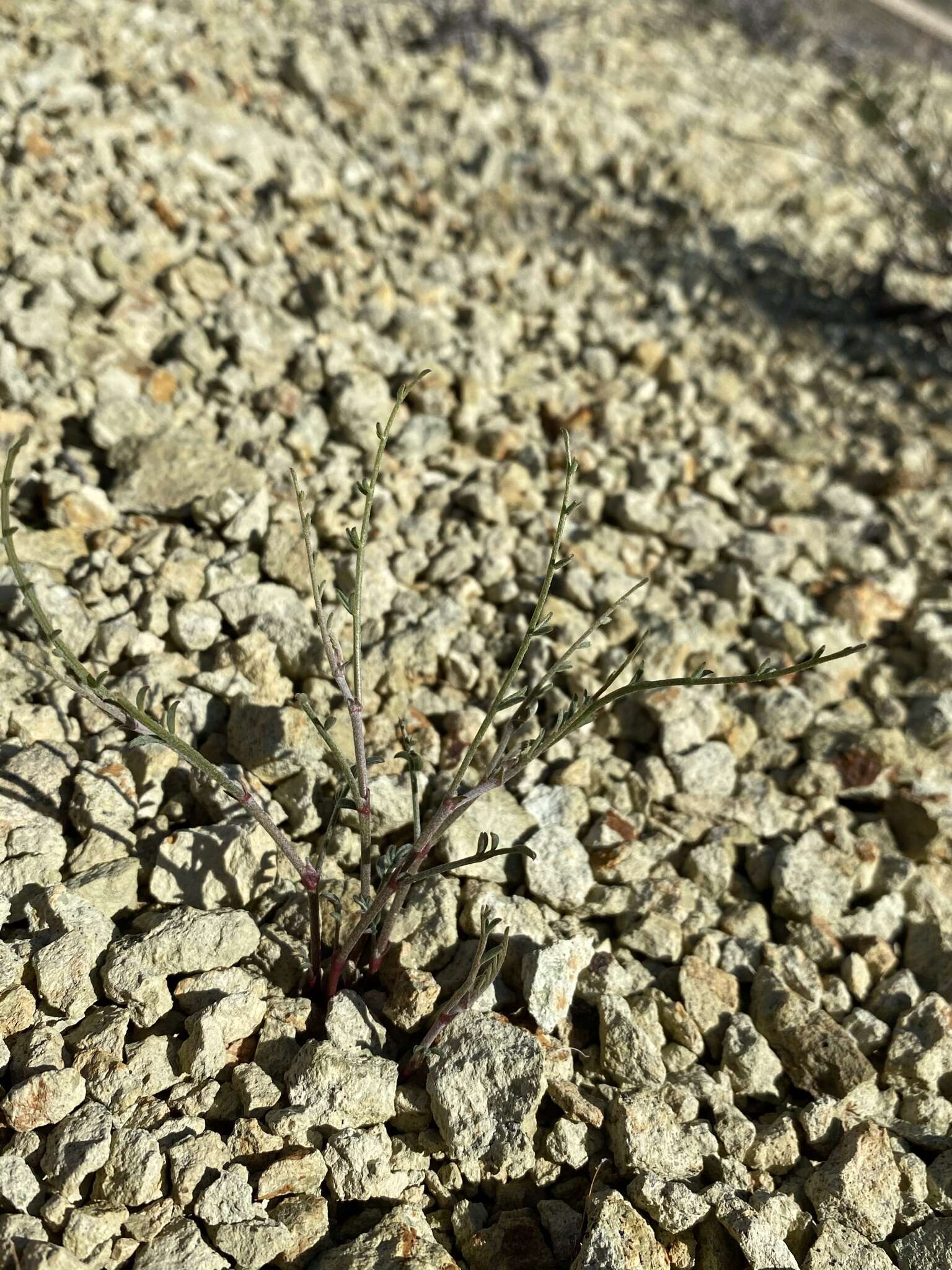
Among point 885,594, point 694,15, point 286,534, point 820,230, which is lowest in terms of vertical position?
point 286,534

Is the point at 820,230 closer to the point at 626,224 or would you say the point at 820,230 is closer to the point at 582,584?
the point at 626,224

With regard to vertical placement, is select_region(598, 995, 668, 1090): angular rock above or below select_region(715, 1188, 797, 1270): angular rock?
below

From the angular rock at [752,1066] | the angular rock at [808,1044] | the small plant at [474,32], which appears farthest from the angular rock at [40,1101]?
the small plant at [474,32]

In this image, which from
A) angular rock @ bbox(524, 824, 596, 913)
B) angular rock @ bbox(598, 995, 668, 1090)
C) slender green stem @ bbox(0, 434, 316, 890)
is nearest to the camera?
slender green stem @ bbox(0, 434, 316, 890)

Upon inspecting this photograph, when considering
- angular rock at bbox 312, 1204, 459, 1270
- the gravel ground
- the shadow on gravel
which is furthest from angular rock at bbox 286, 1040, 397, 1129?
the shadow on gravel

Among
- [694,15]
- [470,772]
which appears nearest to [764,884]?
[470,772]

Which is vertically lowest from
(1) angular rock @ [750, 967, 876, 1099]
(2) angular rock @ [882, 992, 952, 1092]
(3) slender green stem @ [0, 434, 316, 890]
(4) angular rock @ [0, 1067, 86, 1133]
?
(4) angular rock @ [0, 1067, 86, 1133]

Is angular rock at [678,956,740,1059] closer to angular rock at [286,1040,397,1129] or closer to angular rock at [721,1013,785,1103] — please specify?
angular rock at [721,1013,785,1103]

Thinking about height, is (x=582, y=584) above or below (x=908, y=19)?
below
